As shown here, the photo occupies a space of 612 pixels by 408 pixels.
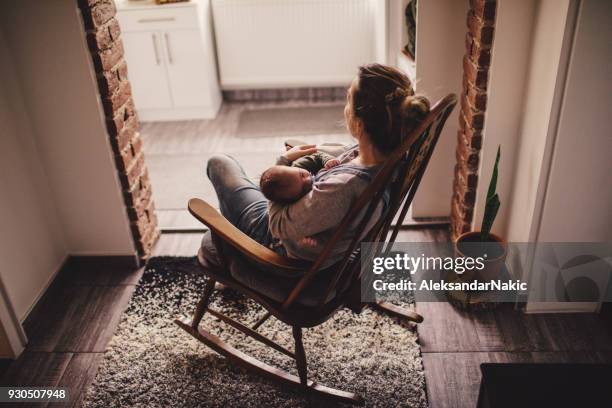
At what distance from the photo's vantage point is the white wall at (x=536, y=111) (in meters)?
1.75

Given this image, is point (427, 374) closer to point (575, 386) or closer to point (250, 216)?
point (575, 386)

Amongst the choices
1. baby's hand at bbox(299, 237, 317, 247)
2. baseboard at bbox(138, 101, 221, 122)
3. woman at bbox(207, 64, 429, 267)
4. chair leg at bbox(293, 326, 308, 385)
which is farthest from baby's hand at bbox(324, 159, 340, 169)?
baseboard at bbox(138, 101, 221, 122)

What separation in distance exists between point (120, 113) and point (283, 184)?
103cm

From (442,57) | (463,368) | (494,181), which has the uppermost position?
(442,57)


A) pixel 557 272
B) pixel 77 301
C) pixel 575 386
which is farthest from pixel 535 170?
pixel 77 301

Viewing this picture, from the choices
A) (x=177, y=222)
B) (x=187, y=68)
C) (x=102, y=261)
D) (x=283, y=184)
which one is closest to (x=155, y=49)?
(x=187, y=68)

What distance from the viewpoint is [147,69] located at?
12.9 feet

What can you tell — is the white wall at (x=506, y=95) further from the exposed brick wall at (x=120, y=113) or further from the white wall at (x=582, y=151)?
the exposed brick wall at (x=120, y=113)

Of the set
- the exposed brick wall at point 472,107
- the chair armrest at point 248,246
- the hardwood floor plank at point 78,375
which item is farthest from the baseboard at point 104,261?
the exposed brick wall at point 472,107

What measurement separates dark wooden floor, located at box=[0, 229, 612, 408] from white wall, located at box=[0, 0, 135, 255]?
0.91 feet

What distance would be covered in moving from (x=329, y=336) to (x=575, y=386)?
867mm

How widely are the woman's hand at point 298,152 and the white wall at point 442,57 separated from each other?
59cm

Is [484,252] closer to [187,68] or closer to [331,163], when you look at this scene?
[331,163]

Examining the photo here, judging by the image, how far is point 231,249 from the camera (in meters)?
1.77
